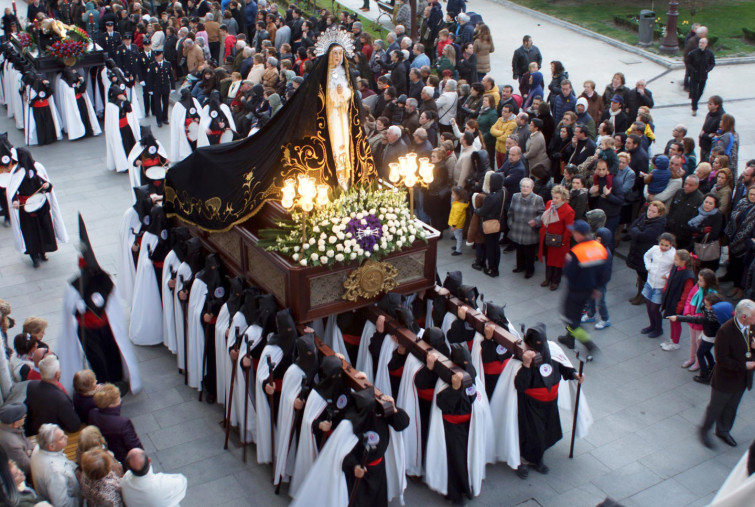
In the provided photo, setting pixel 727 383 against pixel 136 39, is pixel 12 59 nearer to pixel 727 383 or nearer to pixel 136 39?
pixel 136 39

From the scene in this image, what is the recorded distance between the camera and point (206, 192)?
29.5 ft

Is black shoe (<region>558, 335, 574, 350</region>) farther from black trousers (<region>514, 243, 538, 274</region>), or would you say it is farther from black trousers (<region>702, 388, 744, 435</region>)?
black trousers (<region>702, 388, 744, 435</region>)

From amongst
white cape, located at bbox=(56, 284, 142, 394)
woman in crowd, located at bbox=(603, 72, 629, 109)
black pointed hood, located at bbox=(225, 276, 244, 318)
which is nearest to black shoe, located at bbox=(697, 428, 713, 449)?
black pointed hood, located at bbox=(225, 276, 244, 318)

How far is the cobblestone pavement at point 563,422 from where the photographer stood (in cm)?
753

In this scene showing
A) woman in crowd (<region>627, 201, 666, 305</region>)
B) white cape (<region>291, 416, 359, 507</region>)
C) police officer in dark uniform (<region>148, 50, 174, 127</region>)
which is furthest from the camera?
police officer in dark uniform (<region>148, 50, 174, 127</region>)

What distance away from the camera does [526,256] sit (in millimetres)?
11266

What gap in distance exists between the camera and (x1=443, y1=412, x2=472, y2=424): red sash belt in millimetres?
7152

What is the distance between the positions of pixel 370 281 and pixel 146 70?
39.5ft

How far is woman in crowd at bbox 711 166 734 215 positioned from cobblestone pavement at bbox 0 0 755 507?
5.08 ft

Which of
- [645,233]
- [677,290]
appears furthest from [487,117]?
[677,290]

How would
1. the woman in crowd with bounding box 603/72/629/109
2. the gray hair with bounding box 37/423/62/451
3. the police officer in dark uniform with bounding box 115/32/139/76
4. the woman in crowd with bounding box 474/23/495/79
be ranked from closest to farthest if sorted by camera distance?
the gray hair with bounding box 37/423/62/451
the woman in crowd with bounding box 603/72/629/109
the woman in crowd with bounding box 474/23/495/79
the police officer in dark uniform with bounding box 115/32/139/76

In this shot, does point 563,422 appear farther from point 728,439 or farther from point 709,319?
point 709,319

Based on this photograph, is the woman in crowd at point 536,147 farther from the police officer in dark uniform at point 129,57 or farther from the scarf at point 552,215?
the police officer in dark uniform at point 129,57

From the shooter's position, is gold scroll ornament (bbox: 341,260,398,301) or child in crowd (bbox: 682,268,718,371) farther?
child in crowd (bbox: 682,268,718,371)
